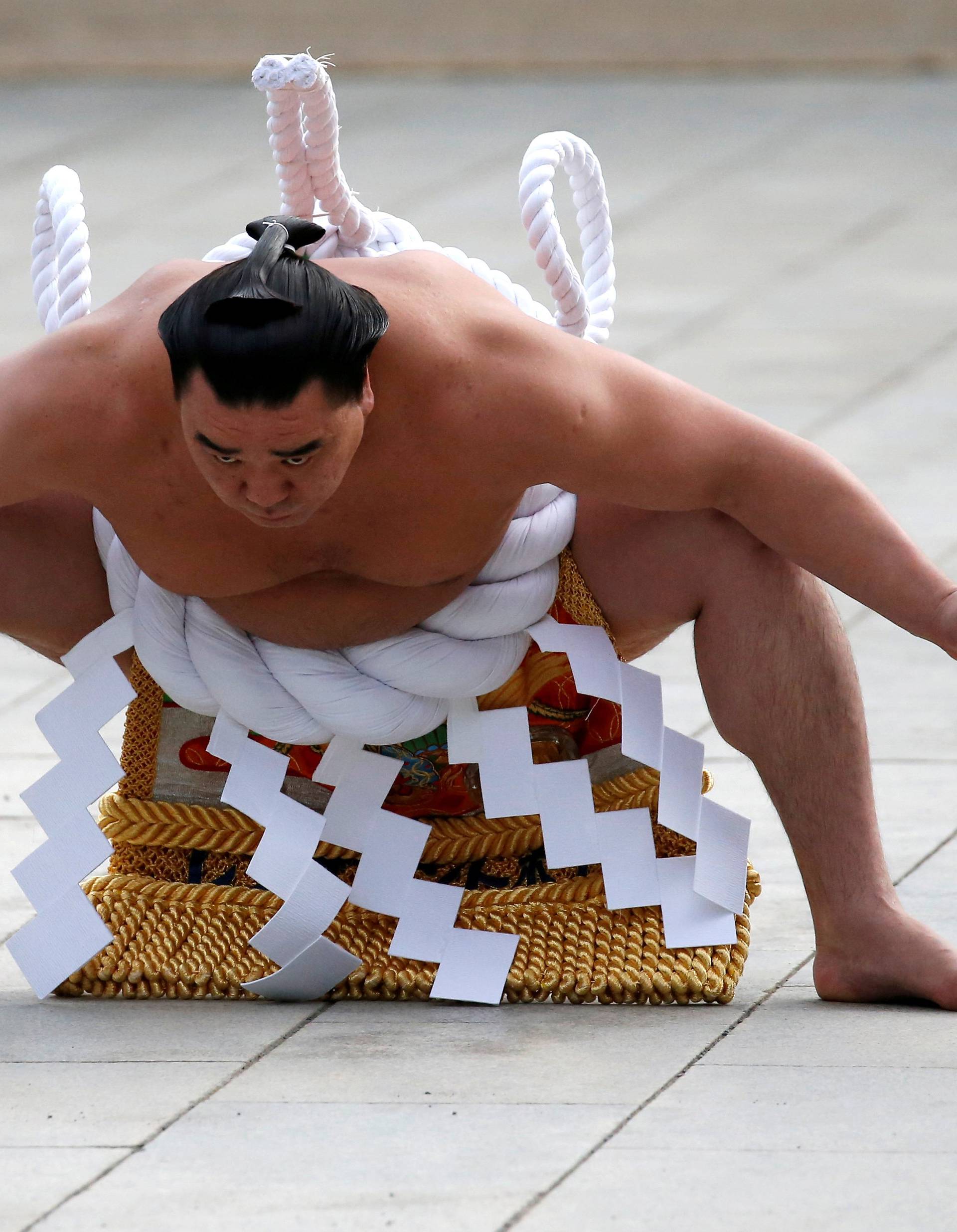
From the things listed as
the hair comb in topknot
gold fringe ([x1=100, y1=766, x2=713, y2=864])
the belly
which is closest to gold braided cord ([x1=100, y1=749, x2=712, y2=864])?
gold fringe ([x1=100, y1=766, x2=713, y2=864])

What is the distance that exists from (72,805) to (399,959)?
13.4 inches

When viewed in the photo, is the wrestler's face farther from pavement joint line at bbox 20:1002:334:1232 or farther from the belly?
pavement joint line at bbox 20:1002:334:1232

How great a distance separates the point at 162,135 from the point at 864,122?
213 cm

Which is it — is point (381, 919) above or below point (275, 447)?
below

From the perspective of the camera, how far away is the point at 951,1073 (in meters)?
1.76

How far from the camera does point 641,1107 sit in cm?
171

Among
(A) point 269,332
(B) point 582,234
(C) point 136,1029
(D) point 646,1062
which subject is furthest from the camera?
(B) point 582,234

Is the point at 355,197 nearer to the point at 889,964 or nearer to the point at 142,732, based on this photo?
the point at 142,732

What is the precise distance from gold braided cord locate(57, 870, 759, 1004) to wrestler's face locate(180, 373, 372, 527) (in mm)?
470

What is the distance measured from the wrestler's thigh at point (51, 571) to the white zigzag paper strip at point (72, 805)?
0.03m

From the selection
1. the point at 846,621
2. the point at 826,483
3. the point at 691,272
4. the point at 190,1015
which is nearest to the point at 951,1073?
the point at 826,483

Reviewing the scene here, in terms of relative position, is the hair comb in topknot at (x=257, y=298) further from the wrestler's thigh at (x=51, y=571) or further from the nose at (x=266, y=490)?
the wrestler's thigh at (x=51, y=571)

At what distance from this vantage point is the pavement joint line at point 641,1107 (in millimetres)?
1524

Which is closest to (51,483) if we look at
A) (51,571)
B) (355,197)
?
(51,571)
